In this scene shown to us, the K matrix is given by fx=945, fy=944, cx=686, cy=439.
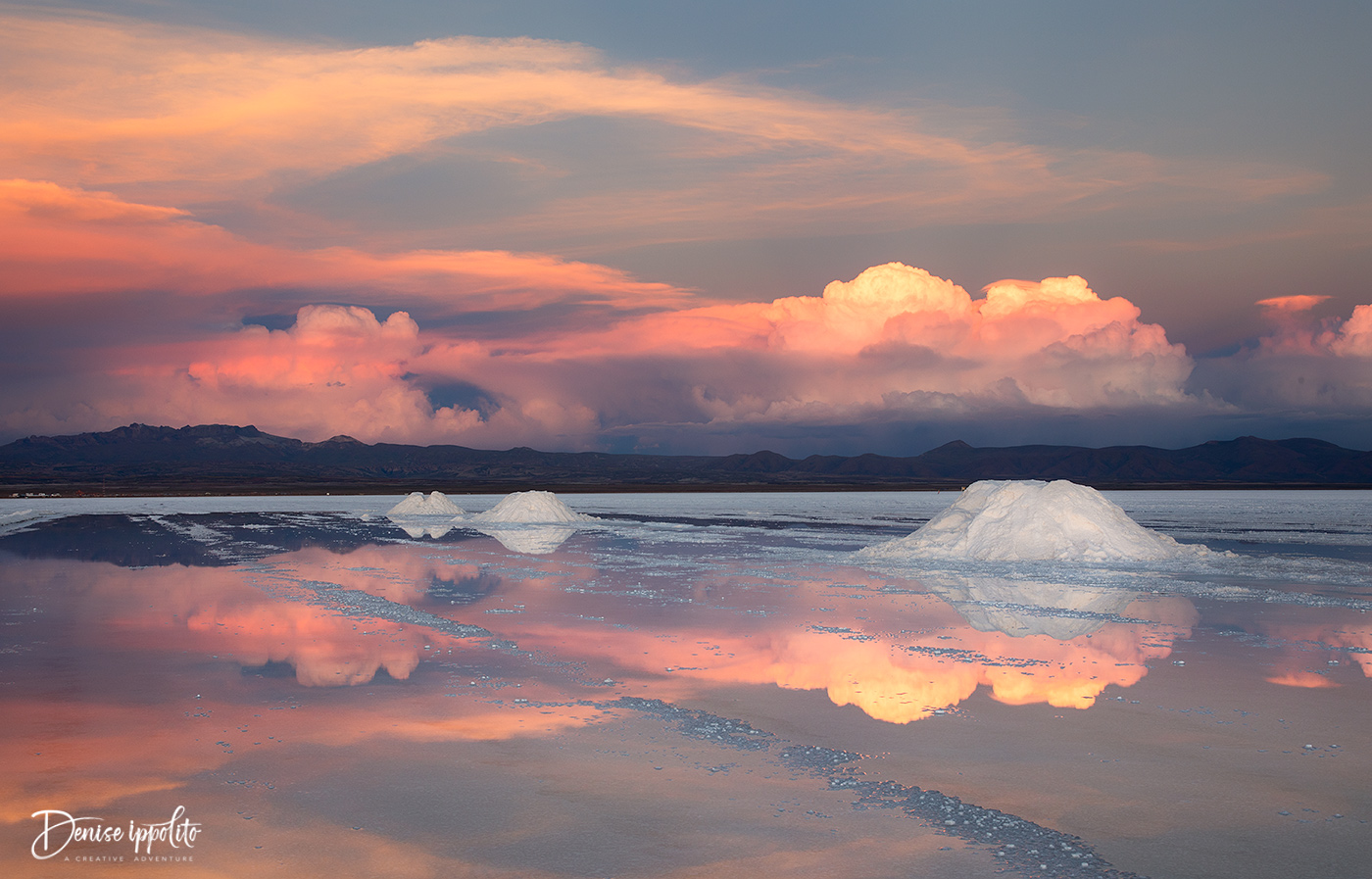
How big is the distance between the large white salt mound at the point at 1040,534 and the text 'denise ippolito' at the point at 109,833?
18944 mm

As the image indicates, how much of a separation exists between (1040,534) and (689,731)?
16.8m

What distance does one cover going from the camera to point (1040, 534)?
72.4 ft

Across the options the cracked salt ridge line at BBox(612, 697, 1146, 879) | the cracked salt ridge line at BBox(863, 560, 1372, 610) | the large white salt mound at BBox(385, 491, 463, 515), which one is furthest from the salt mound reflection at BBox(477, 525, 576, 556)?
the cracked salt ridge line at BBox(612, 697, 1146, 879)

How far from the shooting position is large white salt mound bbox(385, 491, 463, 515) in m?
49.2

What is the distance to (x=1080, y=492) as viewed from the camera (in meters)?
23.8

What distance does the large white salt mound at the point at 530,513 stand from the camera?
41.3 meters

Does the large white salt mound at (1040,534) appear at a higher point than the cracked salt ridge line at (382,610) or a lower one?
higher

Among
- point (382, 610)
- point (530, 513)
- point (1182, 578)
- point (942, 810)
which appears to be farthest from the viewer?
point (530, 513)

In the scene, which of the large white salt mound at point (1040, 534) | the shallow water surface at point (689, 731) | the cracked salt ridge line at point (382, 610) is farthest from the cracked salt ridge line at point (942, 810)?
the large white salt mound at point (1040, 534)

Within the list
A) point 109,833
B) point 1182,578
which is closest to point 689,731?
point 109,833

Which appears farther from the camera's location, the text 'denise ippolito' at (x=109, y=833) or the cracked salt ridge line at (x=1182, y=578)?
the cracked salt ridge line at (x=1182, y=578)

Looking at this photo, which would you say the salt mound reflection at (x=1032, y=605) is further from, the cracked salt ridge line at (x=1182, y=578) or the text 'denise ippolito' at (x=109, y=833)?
the text 'denise ippolito' at (x=109, y=833)

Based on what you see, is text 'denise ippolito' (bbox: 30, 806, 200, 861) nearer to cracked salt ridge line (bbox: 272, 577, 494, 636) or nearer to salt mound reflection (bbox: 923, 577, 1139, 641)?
cracked salt ridge line (bbox: 272, 577, 494, 636)

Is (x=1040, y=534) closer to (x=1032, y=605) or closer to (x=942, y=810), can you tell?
(x=1032, y=605)
